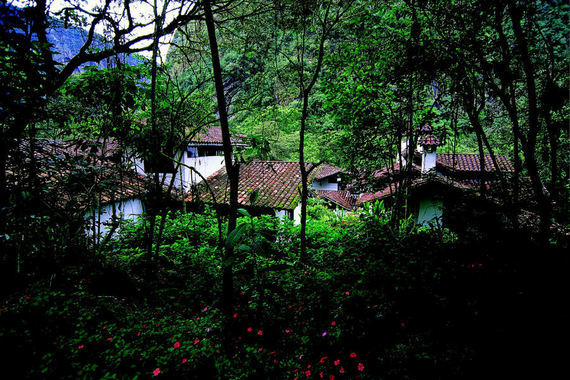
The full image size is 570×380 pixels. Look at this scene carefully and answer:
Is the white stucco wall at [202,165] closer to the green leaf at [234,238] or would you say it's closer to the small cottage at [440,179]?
the small cottage at [440,179]

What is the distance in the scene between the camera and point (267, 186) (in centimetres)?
1240

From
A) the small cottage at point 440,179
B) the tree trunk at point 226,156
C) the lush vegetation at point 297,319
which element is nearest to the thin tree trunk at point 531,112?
the small cottage at point 440,179

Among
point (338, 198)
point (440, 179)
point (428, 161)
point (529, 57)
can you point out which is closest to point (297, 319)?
point (440, 179)

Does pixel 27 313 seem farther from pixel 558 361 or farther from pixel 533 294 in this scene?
pixel 533 294

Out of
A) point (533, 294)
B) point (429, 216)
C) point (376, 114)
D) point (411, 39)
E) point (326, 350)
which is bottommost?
point (429, 216)

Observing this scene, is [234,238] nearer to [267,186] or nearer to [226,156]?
[226,156]

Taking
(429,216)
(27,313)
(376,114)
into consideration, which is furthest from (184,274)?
(429,216)

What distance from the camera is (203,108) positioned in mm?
5160

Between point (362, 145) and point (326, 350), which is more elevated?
point (362, 145)

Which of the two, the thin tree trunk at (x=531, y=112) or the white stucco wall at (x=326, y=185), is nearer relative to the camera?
the thin tree trunk at (x=531, y=112)

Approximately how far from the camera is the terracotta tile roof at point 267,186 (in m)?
11.0

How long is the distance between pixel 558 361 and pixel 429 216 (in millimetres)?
10440

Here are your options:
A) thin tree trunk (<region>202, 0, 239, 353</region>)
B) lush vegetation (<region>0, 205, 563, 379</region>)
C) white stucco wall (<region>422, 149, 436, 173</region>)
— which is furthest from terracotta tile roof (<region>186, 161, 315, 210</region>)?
white stucco wall (<region>422, 149, 436, 173</region>)

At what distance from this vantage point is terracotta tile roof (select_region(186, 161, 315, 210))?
11.0 metres
